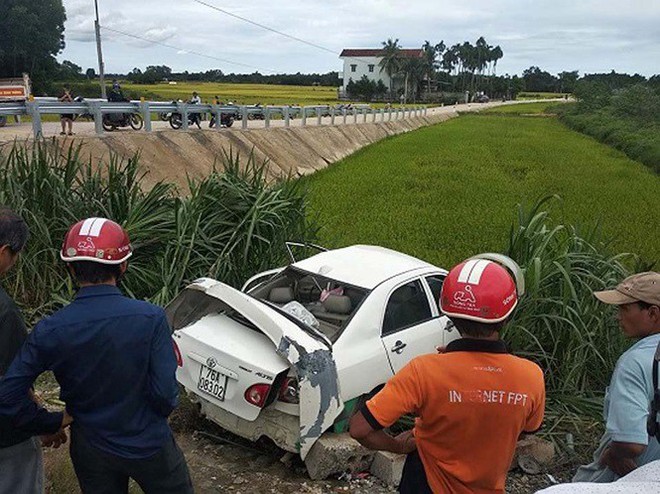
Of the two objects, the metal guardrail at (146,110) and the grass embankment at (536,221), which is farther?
the metal guardrail at (146,110)

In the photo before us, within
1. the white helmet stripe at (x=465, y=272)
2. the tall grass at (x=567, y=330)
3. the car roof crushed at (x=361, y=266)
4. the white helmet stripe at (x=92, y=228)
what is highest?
the white helmet stripe at (x=92, y=228)

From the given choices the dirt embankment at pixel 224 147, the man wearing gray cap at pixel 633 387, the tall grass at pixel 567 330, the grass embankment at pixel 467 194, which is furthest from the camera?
the dirt embankment at pixel 224 147

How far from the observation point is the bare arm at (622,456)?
2.34 meters

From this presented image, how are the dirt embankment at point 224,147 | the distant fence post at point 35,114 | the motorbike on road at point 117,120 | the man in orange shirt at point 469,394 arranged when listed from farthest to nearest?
the motorbike on road at point 117,120 < the dirt embankment at point 224,147 < the distant fence post at point 35,114 < the man in orange shirt at point 469,394

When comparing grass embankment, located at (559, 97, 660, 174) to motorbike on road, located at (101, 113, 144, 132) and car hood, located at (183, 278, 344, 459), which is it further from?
car hood, located at (183, 278, 344, 459)

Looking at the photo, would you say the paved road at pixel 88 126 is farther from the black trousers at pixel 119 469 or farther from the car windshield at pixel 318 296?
the black trousers at pixel 119 469

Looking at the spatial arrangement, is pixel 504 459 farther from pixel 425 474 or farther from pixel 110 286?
pixel 110 286

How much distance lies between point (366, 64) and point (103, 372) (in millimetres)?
95012

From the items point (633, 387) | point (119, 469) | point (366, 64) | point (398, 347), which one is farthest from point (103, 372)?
point (366, 64)

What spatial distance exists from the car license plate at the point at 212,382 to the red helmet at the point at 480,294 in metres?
2.20

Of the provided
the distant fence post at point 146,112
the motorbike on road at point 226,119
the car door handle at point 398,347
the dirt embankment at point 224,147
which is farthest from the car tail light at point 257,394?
the motorbike on road at point 226,119

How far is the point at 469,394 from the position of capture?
207 centimetres

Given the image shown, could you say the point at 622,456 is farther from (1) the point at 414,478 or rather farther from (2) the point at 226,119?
(2) the point at 226,119

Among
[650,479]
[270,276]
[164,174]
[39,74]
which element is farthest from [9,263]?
[39,74]
